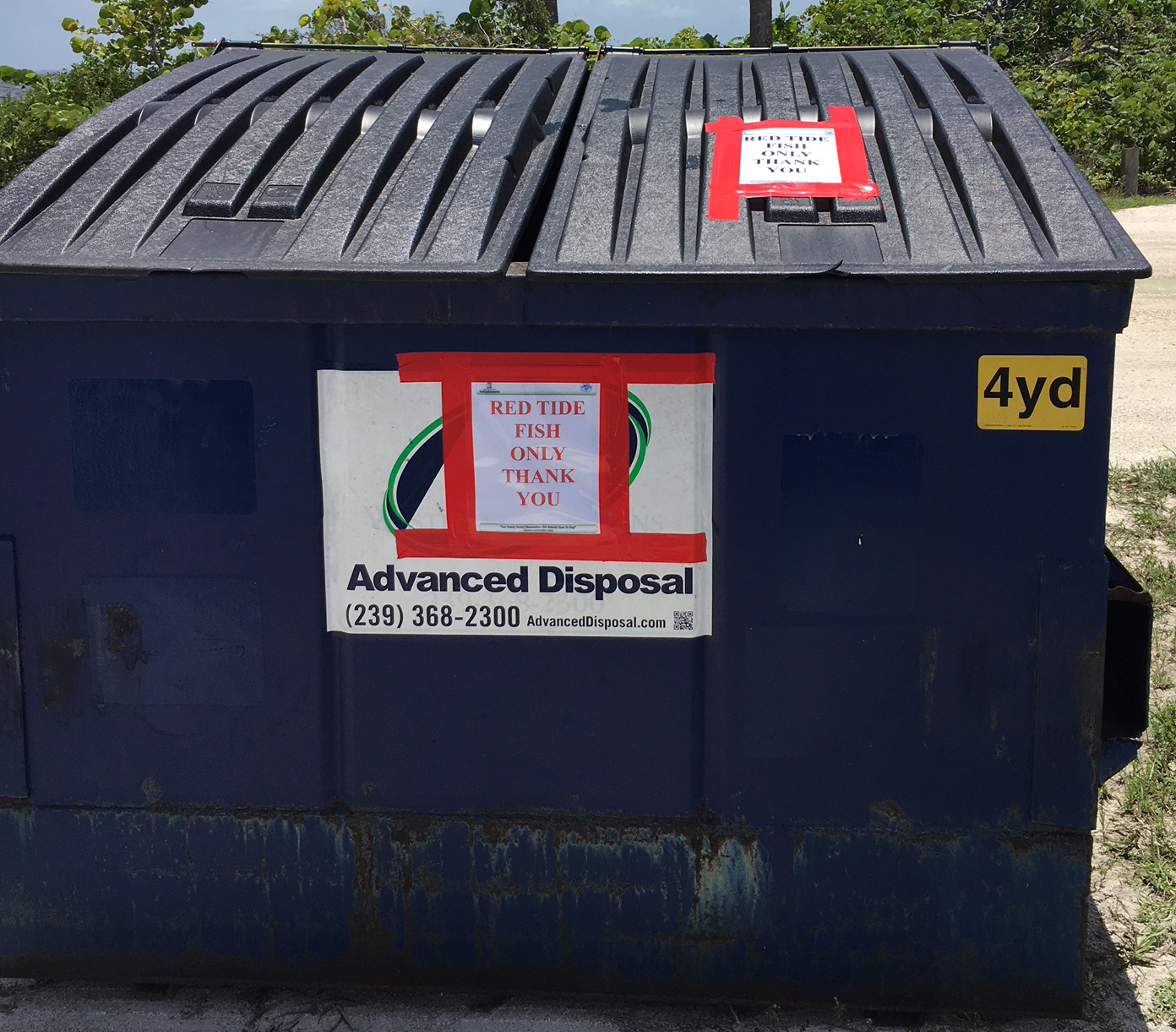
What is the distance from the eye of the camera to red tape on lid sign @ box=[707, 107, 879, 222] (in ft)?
7.99

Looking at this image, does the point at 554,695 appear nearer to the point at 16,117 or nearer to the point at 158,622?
the point at 158,622

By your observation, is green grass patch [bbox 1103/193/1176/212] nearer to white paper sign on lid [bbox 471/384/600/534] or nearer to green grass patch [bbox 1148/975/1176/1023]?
green grass patch [bbox 1148/975/1176/1023]

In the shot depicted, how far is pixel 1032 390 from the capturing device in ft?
7.20

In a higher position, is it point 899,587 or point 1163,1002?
point 899,587

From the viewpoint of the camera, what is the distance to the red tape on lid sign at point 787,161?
2436 millimetres

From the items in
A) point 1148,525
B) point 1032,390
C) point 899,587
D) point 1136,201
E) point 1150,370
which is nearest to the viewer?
point 1032,390

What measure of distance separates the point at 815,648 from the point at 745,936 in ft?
2.06

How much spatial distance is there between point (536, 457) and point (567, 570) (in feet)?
0.74

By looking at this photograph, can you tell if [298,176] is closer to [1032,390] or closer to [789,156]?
[789,156]

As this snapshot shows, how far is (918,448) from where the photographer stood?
7.38 ft

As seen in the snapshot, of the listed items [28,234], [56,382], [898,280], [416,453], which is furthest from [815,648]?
[28,234]

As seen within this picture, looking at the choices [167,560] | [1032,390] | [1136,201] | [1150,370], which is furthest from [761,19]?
[167,560]

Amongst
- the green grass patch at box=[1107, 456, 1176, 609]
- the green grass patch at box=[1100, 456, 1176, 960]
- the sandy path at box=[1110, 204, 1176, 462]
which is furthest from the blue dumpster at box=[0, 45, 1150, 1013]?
the sandy path at box=[1110, 204, 1176, 462]

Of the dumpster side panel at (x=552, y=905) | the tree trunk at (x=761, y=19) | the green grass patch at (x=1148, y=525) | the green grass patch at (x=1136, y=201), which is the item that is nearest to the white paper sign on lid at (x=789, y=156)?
the dumpster side panel at (x=552, y=905)
